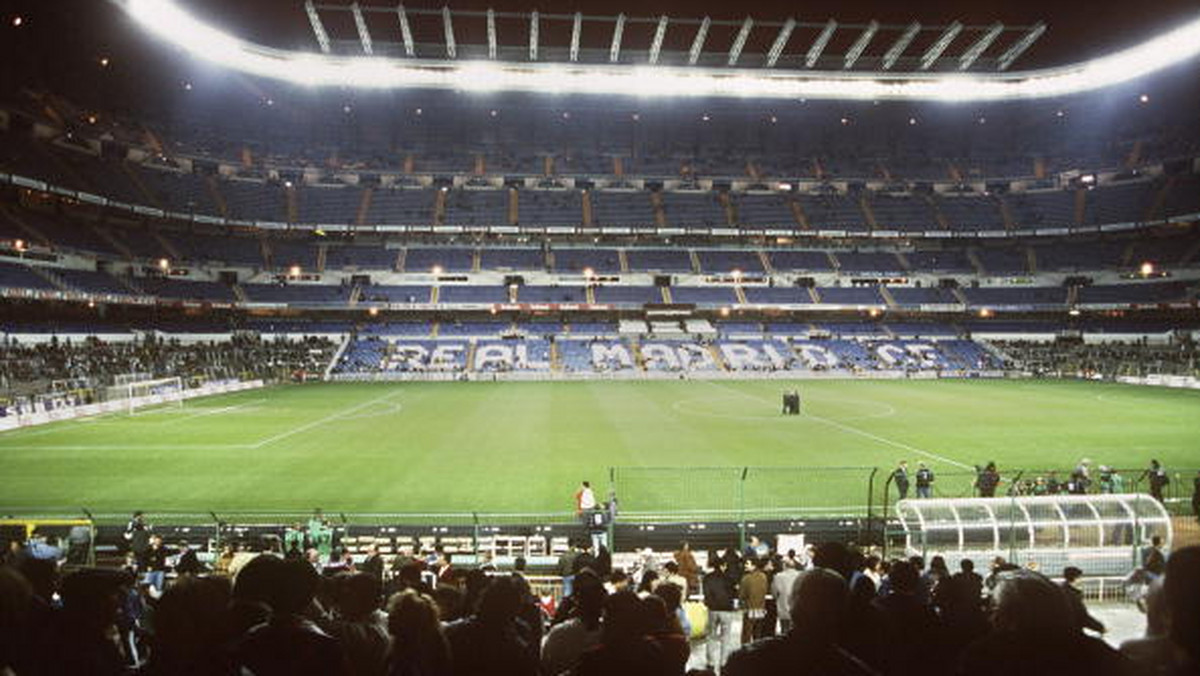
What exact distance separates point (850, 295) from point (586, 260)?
96.6 feet

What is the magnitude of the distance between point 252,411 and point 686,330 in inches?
1765

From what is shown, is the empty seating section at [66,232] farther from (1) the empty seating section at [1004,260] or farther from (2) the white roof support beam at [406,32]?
(1) the empty seating section at [1004,260]

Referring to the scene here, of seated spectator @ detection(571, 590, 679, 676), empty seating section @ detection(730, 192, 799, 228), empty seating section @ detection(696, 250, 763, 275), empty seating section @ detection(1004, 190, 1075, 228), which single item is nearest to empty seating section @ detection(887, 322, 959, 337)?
empty seating section @ detection(696, 250, 763, 275)

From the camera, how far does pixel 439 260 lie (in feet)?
249

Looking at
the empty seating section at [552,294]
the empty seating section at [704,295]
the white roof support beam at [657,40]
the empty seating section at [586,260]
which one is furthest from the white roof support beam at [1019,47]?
the empty seating section at [552,294]

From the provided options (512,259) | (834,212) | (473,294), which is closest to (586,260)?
(512,259)

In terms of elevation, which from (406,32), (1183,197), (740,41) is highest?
Result: (740,41)

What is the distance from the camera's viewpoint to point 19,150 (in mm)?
50938

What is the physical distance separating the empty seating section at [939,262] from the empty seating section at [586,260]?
Result: 34.1 m

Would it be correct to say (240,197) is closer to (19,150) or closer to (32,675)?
(19,150)

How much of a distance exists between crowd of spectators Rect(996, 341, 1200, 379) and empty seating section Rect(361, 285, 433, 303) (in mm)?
58396

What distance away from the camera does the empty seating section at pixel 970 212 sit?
78438mm

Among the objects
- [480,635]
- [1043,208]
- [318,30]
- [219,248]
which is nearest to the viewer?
[480,635]

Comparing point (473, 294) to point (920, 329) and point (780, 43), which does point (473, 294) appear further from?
point (920, 329)
